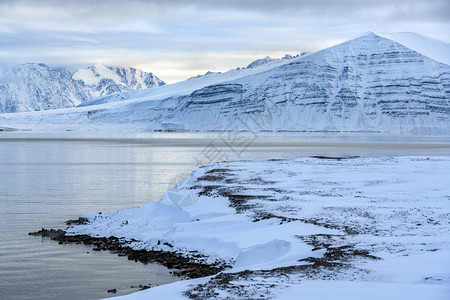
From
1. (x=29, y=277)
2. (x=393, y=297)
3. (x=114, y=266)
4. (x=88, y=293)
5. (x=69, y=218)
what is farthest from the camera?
(x=69, y=218)

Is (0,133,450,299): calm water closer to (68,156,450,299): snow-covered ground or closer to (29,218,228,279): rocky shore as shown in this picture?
(29,218,228,279): rocky shore

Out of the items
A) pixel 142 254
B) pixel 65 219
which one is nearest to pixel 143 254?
pixel 142 254

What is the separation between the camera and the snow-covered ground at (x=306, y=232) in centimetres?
1380

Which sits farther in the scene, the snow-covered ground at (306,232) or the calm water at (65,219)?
the calm water at (65,219)

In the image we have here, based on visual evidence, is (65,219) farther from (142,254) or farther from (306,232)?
(306,232)

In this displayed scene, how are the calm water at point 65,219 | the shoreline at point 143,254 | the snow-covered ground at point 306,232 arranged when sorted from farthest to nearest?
1. the shoreline at point 143,254
2. the calm water at point 65,219
3. the snow-covered ground at point 306,232

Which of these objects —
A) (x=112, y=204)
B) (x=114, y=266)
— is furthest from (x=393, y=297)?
(x=112, y=204)

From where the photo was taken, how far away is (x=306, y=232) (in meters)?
21.4

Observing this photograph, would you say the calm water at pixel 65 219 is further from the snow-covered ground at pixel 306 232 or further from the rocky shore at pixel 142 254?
the snow-covered ground at pixel 306 232

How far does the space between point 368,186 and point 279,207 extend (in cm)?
1052

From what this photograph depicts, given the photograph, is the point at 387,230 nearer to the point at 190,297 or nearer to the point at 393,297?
the point at 393,297

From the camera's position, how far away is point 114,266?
21016 millimetres

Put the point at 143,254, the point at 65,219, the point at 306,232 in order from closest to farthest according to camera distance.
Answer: the point at 306,232, the point at 143,254, the point at 65,219

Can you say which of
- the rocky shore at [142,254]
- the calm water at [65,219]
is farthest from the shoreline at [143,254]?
the calm water at [65,219]
